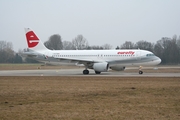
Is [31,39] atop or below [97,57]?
atop

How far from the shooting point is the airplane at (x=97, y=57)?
36531mm

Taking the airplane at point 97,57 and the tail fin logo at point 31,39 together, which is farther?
the tail fin logo at point 31,39

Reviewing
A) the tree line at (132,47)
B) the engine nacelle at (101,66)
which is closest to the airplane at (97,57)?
the engine nacelle at (101,66)

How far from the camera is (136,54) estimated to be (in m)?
36.5

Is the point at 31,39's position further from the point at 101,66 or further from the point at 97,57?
the point at 101,66

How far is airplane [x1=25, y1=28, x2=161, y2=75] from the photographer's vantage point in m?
36.5

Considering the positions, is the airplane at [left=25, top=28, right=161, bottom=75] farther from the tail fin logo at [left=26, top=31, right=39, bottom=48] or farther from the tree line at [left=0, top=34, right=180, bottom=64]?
the tree line at [left=0, top=34, right=180, bottom=64]

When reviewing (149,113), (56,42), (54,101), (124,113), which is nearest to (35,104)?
(54,101)

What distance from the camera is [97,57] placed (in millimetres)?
38156

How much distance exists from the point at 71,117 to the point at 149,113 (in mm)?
2550

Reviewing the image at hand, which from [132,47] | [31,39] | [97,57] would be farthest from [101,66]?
[132,47]

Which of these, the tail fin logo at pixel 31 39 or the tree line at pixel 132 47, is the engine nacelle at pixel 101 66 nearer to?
the tail fin logo at pixel 31 39

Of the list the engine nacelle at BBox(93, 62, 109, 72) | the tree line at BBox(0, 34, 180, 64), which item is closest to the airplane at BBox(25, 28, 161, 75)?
the engine nacelle at BBox(93, 62, 109, 72)

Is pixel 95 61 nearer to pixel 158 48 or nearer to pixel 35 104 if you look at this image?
pixel 35 104
